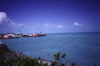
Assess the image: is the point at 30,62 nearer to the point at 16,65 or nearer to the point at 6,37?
the point at 16,65

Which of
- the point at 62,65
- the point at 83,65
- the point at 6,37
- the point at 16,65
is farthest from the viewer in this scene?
the point at 6,37

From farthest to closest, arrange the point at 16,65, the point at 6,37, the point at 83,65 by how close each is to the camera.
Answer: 1. the point at 6,37
2. the point at 83,65
3. the point at 16,65

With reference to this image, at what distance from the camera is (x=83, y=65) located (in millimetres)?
11508

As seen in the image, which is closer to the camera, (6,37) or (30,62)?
(30,62)

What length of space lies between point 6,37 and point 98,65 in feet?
184

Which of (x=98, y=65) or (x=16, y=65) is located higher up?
(x=16, y=65)

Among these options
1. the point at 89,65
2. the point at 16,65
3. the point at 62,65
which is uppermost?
the point at 16,65

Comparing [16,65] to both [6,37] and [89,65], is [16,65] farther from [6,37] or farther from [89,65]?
[6,37]

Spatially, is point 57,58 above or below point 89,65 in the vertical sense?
above

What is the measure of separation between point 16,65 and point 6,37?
5775 cm

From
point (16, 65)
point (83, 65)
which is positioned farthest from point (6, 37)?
point (16, 65)

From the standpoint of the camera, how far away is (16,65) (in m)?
2.61

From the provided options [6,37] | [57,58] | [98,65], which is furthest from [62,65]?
[6,37]

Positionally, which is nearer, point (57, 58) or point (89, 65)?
point (57, 58)
